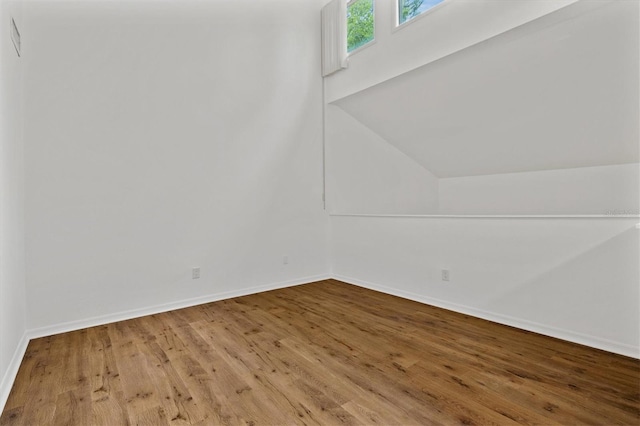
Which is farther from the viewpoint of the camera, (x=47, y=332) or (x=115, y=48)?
(x=115, y=48)

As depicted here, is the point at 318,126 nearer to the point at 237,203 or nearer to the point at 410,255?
the point at 237,203

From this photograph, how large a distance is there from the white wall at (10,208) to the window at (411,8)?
3361 millimetres

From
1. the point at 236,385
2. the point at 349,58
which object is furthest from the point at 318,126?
the point at 236,385

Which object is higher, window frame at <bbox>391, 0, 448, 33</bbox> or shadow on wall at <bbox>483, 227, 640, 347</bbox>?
window frame at <bbox>391, 0, 448, 33</bbox>

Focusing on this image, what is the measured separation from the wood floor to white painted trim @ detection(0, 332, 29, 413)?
0.04m

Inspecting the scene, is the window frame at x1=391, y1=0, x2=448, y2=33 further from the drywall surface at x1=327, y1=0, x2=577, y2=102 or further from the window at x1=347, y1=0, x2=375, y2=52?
the window at x1=347, y1=0, x2=375, y2=52

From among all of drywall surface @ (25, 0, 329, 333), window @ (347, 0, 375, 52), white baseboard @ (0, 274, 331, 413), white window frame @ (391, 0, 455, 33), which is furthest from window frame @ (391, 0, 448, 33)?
white baseboard @ (0, 274, 331, 413)

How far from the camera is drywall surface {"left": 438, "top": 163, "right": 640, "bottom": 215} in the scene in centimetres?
340

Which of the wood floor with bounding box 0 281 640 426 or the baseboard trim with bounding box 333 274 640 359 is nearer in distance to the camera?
the wood floor with bounding box 0 281 640 426

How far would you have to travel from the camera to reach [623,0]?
7.36 ft

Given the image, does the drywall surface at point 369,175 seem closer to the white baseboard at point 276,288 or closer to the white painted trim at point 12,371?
the white baseboard at point 276,288

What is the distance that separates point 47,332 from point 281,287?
2.30 metres

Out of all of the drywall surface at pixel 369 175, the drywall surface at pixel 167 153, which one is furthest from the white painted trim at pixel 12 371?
the drywall surface at pixel 369 175

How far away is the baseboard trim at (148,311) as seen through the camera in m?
2.80
